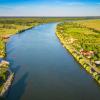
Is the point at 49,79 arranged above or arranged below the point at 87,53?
above

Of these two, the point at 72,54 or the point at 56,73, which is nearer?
the point at 56,73

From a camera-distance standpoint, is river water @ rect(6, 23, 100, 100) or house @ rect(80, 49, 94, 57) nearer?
river water @ rect(6, 23, 100, 100)

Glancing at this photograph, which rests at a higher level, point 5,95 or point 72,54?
point 5,95

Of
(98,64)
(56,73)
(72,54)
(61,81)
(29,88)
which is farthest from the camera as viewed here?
(72,54)

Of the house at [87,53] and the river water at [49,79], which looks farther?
the house at [87,53]

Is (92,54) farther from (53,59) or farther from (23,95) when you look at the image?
(23,95)

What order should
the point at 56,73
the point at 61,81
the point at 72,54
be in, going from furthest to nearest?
1. the point at 72,54
2. the point at 56,73
3. the point at 61,81

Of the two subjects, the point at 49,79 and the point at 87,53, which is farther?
the point at 87,53

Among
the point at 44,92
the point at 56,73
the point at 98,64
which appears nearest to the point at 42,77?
the point at 56,73

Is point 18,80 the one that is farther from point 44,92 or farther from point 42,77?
point 44,92
